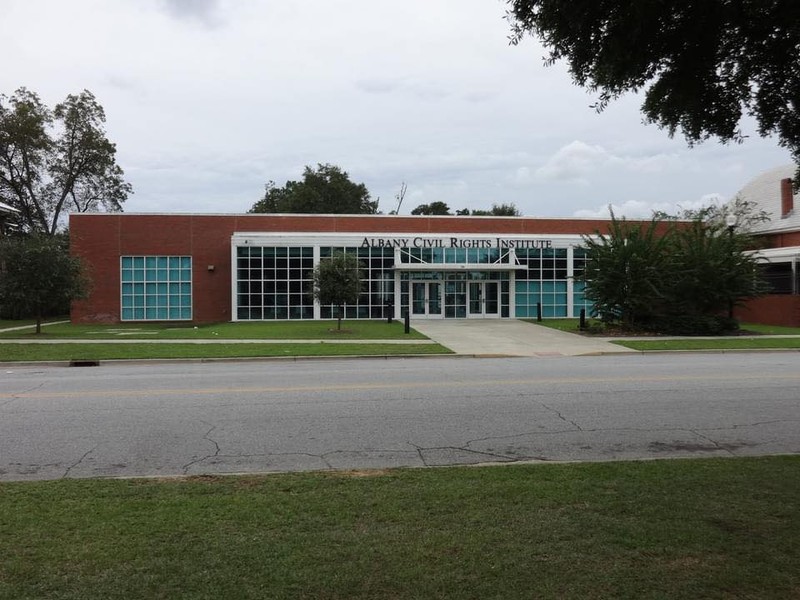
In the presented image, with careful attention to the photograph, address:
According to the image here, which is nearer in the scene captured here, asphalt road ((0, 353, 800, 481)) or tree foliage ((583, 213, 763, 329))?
asphalt road ((0, 353, 800, 481))

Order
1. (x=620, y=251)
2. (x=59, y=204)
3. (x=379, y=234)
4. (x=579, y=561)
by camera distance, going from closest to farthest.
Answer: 1. (x=579, y=561)
2. (x=620, y=251)
3. (x=379, y=234)
4. (x=59, y=204)

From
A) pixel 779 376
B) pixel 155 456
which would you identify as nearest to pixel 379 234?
pixel 779 376

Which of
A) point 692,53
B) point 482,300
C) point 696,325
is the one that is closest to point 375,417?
point 692,53

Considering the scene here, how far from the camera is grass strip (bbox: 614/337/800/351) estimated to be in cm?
1996

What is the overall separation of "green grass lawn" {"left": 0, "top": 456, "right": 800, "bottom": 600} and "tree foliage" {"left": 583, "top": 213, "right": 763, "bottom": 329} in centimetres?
2012

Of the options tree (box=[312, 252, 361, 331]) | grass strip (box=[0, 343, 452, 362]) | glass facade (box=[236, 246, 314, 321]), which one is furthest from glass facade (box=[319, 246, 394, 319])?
grass strip (box=[0, 343, 452, 362])

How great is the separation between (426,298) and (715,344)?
16537mm

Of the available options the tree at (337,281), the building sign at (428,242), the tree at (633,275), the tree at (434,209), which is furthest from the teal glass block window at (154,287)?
the tree at (434,209)

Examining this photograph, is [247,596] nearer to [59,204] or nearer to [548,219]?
[548,219]

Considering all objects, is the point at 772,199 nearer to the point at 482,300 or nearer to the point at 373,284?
the point at 482,300

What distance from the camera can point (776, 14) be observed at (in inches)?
183

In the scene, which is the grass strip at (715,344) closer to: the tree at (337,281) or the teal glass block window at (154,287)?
the tree at (337,281)

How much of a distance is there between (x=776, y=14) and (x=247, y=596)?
17.0ft

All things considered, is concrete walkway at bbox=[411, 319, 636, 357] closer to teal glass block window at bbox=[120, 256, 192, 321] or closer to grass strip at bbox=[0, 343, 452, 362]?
grass strip at bbox=[0, 343, 452, 362]
